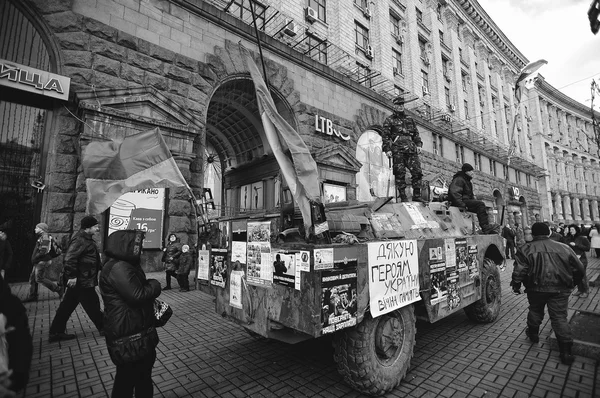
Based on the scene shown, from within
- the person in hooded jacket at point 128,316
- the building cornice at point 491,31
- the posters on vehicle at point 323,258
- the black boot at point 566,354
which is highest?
the building cornice at point 491,31

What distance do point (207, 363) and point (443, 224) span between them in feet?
14.0

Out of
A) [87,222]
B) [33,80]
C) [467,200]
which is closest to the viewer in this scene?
[87,222]

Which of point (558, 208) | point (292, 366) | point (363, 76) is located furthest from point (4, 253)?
point (558, 208)

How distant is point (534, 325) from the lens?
4383 millimetres

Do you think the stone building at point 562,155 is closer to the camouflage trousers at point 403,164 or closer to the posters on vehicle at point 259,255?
the camouflage trousers at point 403,164

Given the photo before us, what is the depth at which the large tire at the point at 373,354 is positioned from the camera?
2.90 meters

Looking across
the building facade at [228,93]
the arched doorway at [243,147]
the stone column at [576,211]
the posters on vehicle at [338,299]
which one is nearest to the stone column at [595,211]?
the stone column at [576,211]

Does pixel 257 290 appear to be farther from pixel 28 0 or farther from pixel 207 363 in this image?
pixel 28 0

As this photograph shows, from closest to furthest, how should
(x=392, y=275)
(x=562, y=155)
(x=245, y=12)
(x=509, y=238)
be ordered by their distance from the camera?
(x=392, y=275)
(x=245, y=12)
(x=509, y=238)
(x=562, y=155)

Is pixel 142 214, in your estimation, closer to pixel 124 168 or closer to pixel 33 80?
pixel 33 80

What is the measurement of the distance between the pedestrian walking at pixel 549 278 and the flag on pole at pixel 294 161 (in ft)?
11.4

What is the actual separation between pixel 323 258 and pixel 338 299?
448 mm

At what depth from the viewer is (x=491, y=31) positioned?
34.8 metres

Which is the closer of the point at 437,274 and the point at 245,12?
the point at 437,274
